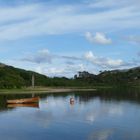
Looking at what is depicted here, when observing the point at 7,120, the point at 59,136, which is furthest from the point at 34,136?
the point at 7,120

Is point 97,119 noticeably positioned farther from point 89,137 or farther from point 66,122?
point 89,137

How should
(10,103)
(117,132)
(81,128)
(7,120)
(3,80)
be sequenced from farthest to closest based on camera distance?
1. (3,80)
2. (10,103)
3. (7,120)
4. (81,128)
5. (117,132)

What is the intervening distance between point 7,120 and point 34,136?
54.6 ft

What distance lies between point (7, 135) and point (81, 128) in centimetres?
944

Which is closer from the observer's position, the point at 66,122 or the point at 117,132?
the point at 117,132

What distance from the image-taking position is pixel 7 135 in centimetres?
4428

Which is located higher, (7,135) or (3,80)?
(3,80)

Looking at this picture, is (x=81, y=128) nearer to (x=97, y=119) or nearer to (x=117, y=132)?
(x=117, y=132)

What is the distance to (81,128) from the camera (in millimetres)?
49000

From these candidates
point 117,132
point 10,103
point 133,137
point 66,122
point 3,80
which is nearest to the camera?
point 133,137

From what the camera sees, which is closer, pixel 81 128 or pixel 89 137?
pixel 89 137

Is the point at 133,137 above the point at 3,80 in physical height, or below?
below

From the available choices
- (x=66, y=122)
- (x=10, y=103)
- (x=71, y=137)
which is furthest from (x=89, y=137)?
(x=10, y=103)

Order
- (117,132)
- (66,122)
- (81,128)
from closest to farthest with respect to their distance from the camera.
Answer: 1. (117,132)
2. (81,128)
3. (66,122)
